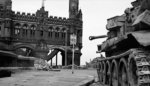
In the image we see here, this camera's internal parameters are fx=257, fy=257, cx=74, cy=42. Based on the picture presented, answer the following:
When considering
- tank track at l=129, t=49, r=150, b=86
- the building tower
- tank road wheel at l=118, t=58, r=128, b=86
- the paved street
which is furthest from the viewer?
the building tower

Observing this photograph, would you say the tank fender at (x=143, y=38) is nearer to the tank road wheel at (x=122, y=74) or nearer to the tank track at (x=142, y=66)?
the tank track at (x=142, y=66)

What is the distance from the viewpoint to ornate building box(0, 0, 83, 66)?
49.1m

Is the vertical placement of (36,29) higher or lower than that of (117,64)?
higher

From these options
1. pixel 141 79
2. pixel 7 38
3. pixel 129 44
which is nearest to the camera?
pixel 141 79

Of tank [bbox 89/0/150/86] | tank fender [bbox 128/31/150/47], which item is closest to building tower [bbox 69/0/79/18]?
tank [bbox 89/0/150/86]

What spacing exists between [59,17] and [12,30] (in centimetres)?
1014

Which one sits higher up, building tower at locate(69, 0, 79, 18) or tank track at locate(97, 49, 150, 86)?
building tower at locate(69, 0, 79, 18)

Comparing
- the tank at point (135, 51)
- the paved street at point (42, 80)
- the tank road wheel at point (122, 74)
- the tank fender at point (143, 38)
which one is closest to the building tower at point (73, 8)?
the paved street at point (42, 80)

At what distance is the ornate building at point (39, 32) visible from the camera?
4906cm

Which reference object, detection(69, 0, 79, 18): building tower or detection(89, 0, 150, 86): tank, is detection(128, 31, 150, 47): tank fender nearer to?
detection(89, 0, 150, 86): tank

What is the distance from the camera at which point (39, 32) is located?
51.0m

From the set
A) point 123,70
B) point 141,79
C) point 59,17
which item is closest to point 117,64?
point 123,70

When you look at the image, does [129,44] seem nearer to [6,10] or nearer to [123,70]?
[123,70]

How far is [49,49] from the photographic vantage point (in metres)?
51.1
